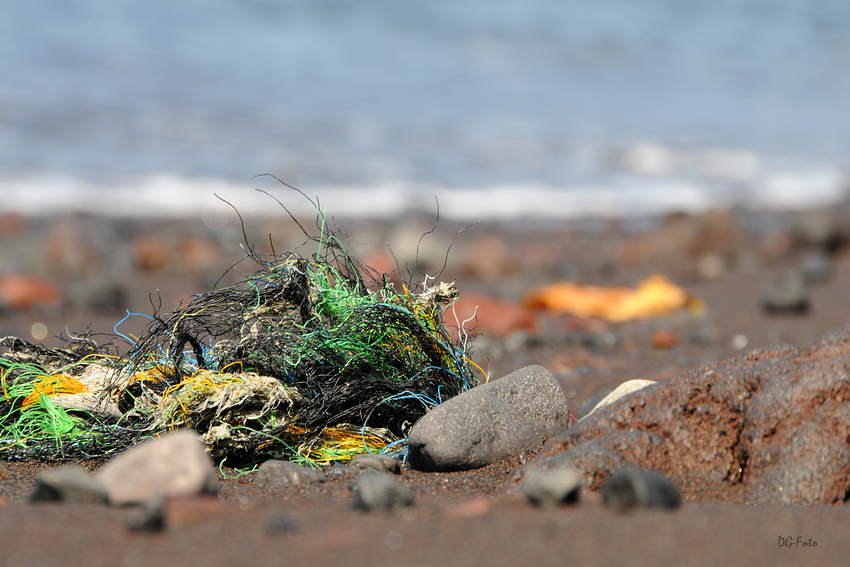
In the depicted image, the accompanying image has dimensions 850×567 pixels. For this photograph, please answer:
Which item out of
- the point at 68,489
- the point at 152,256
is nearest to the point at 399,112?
the point at 152,256

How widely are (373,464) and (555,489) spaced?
0.83m

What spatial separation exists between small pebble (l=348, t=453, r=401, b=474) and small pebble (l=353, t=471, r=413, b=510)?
509mm

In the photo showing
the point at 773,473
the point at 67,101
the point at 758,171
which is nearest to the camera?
the point at 773,473

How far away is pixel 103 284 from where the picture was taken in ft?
21.6

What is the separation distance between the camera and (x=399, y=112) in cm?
1567

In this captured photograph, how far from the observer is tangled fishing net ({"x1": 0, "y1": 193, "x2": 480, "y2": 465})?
2.73m

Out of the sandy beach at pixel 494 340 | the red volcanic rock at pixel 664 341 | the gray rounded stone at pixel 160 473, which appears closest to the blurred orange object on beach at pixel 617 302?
the sandy beach at pixel 494 340

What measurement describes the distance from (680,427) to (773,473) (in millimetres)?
286

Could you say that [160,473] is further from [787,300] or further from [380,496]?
[787,300]

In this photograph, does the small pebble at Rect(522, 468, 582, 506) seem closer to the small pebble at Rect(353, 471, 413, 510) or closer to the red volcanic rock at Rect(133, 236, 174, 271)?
the small pebble at Rect(353, 471, 413, 510)

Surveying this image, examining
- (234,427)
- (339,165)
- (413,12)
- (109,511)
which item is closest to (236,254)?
(339,165)

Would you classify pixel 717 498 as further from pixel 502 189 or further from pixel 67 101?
pixel 67 101

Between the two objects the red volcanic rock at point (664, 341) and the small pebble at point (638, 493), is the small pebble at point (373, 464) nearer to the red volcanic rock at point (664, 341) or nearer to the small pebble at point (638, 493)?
the small pebble at point (638, 493)

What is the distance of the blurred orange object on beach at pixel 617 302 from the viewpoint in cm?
630
